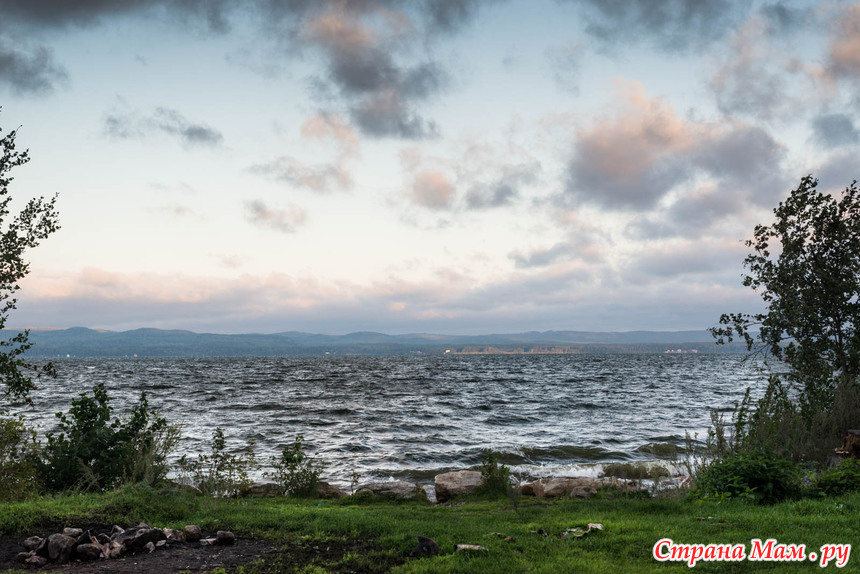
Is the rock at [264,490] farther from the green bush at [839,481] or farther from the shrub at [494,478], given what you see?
the green bush at [839,481]

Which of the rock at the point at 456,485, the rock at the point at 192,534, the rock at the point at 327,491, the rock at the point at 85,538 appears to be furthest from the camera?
the rock at the point at 327,491

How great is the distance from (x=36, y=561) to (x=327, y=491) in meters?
9.11

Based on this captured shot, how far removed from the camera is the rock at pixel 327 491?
51.7 feet

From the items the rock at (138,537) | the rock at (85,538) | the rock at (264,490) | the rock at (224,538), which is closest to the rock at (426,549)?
the rock at (224,538)

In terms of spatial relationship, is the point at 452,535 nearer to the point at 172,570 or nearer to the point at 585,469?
the point at 172,570

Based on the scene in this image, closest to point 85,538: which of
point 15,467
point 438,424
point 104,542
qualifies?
point 104,542

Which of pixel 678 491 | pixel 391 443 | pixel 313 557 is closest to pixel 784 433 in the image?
pixel 678 491

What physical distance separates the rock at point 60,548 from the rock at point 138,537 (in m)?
0.60

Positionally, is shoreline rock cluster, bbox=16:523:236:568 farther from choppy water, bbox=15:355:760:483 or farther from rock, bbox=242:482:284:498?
choppy water, bbox=15:355:760:483

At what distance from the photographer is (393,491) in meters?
15.3

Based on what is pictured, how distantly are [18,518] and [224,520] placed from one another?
10.7 ft

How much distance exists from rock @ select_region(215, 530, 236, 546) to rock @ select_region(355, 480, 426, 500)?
270 inches

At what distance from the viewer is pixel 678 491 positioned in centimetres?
1211

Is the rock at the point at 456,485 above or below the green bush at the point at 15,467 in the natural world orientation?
below
